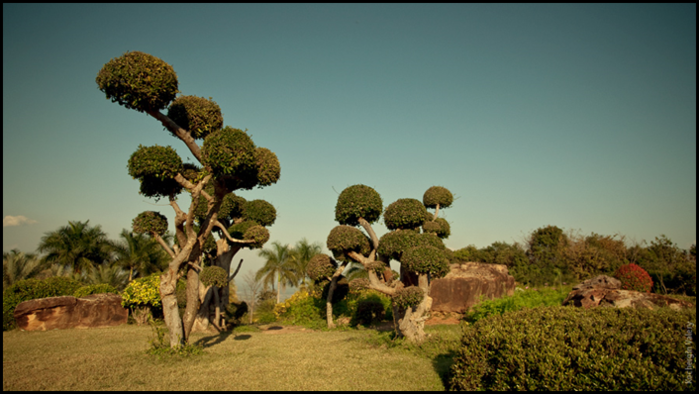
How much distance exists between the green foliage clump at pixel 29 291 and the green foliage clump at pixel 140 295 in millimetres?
2060

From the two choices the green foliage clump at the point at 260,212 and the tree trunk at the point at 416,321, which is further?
the green foliage clump at the point at 260,212

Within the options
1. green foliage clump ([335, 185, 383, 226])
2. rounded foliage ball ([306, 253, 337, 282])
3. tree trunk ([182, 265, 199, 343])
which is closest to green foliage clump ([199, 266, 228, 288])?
tree trunk ([182, 265, 199, 343])

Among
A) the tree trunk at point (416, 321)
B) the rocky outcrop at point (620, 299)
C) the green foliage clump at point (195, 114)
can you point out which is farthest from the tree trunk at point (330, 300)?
the rocky outcrop at point (620, 299)

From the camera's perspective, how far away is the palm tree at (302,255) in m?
29.7

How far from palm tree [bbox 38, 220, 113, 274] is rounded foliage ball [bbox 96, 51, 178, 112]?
21.0m

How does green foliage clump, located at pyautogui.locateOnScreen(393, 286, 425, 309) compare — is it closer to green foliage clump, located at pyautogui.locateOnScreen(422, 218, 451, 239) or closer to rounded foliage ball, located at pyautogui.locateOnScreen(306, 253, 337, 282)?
green foliage clump, located at pyautogui.locateOnScreen(422, 218, 451, 239)

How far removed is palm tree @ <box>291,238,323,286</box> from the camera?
2969 centimetres

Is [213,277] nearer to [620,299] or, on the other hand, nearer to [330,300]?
[330,300]

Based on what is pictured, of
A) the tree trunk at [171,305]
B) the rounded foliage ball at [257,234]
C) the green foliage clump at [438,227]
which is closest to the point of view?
the tree trunk at [171,305]

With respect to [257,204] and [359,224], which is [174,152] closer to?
[359,224]

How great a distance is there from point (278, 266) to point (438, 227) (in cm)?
1971

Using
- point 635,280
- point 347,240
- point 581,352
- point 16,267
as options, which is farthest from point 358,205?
point 16,267

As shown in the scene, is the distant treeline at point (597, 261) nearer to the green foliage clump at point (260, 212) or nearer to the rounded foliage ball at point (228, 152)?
the green foliage clump at point (260, 212)

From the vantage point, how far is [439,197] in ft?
48.2
